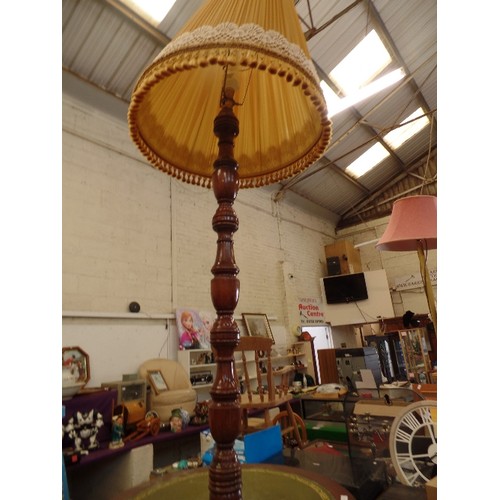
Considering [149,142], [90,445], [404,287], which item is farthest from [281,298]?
[149,142]

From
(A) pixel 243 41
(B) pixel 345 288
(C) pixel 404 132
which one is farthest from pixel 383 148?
(A) pixel 243 41

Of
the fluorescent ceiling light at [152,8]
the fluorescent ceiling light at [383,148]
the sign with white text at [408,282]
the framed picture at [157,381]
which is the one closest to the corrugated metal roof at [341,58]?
the fluorescent ceiling light at [152,8]

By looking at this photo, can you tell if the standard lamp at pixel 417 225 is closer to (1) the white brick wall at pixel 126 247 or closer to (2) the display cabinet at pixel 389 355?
(1) the white brick wall at pixel 126 247

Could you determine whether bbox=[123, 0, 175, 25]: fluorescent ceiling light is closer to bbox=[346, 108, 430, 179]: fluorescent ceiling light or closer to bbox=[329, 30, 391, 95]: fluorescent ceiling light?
bbox=[329, 30, 391, 95]: fluorescent ceiling light

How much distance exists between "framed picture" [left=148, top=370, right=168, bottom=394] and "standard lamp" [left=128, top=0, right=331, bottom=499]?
11.0 feet

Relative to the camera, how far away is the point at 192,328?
15.6 ft

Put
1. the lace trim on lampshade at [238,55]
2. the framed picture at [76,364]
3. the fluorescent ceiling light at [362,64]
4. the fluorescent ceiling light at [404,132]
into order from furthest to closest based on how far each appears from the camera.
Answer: the fluorescent ceiling light at [404,132] < the fluorescent ceiling light at [362,64] < the framed picture at [76,364] < the lace trim on lampshade at [238,55]

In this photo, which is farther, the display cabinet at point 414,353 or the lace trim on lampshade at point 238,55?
the display cabinet at point 414,353

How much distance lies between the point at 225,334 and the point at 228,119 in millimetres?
482

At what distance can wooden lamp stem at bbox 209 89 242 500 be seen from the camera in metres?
0.62

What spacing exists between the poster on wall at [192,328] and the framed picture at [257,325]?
891 mm

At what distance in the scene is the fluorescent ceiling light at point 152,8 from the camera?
3.53m

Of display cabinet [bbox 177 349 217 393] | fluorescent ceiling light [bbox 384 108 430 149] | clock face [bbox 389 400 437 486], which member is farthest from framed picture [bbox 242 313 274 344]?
fluorescent ceiling light [bbox 384 108 430 149]

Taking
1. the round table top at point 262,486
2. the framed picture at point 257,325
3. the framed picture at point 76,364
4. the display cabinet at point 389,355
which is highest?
the framed picture at point 257,325
